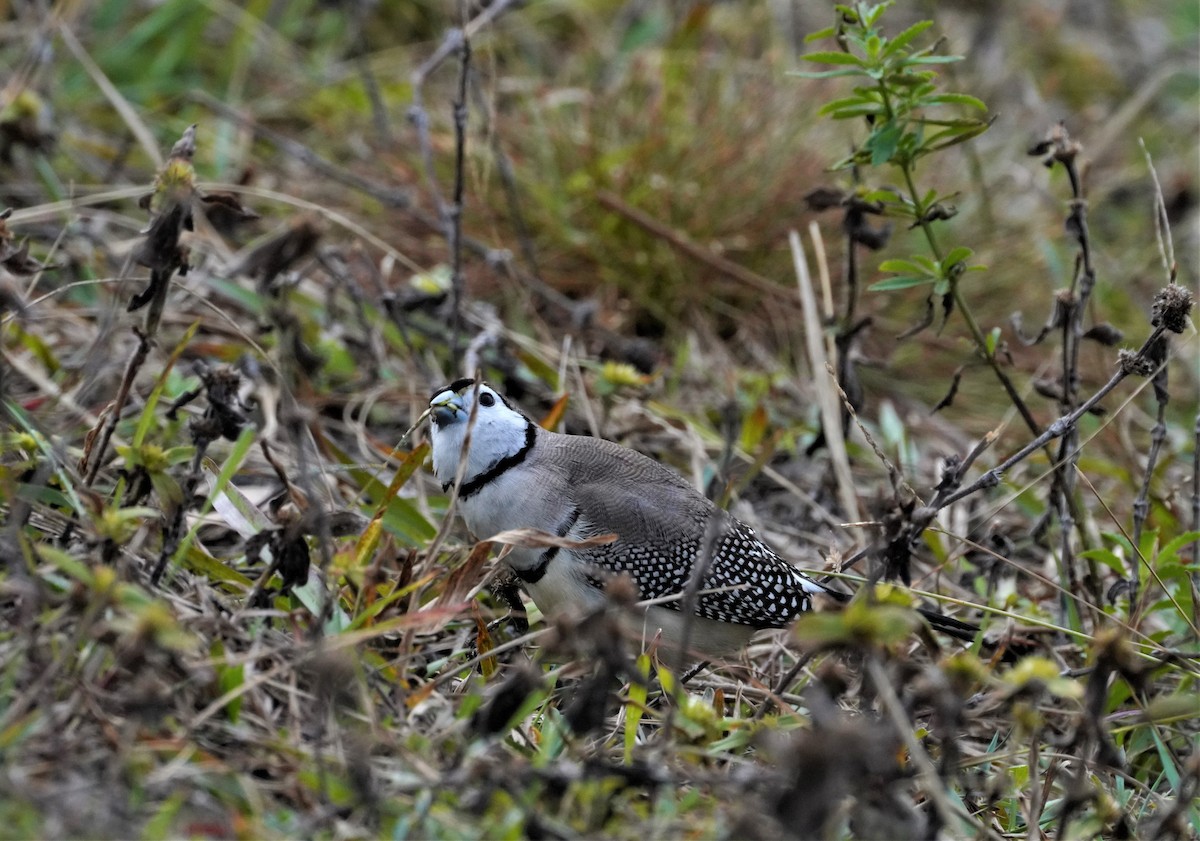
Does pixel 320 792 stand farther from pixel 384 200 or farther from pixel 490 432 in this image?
pixel 384 200

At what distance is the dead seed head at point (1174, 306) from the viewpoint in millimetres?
3402

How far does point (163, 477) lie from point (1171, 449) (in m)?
4.14

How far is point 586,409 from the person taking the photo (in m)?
5.13

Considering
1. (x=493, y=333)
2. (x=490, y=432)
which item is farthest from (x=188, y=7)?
(x=490, y=432)

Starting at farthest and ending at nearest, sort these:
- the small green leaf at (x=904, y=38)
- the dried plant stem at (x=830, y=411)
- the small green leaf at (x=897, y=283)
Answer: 1. the dried plant stem at (x=830, y=411)
2. the small green leaf at (x=897, y=283)
3. the small green leaf at (x=904, y=38)

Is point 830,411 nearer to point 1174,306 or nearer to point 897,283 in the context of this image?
point 897,283

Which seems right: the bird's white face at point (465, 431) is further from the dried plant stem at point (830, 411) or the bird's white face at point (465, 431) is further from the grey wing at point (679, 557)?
the dried plant stem at point (830, 411)

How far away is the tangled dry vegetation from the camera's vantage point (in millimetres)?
2719

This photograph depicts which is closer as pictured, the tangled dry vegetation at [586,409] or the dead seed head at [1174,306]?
the tangled dry vegetation at [586,409]

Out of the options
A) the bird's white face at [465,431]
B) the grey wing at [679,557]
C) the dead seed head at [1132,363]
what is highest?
the dead seed head at [1132,363]

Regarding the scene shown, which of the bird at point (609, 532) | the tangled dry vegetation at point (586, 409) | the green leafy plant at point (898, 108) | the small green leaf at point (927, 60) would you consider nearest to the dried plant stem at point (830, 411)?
the tangled dry vegetation at point (586, 409)

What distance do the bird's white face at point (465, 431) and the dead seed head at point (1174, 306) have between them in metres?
1.88

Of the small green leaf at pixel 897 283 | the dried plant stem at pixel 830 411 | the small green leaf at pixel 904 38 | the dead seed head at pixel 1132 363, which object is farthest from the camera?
the dried plant stem at pixel 830 411

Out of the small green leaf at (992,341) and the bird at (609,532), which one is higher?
the small green leaf at (992,341)
